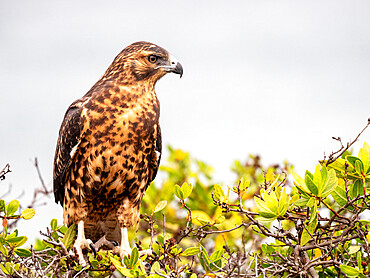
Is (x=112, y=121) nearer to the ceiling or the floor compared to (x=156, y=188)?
nearer to the floor

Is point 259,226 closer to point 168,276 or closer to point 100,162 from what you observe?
point 168,276

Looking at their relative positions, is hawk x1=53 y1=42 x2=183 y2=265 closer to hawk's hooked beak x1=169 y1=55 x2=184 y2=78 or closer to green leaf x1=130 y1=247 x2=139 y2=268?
hawk's hooked beak x1=169 y1=55 x2=184 y2=78

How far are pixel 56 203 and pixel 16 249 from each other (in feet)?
4.60

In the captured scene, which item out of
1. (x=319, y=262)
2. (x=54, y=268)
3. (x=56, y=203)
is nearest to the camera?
(x=319, y=262)

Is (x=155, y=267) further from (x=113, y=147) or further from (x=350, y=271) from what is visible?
(x=113, y=147)

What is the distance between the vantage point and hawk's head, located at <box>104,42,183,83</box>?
4297 mm

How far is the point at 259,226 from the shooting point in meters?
2.77

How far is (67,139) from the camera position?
→ 4.07 meters

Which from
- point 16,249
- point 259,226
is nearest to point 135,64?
point 16,249

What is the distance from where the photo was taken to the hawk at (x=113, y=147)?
13.0 feet

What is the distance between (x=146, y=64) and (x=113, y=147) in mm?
773

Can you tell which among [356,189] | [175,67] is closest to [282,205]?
[356,189]

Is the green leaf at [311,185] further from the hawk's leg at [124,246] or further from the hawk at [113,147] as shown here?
the hawk's leg at [124,246]

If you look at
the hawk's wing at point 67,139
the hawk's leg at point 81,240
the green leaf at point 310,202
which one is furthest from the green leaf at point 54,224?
the green leaf at point 310,202
